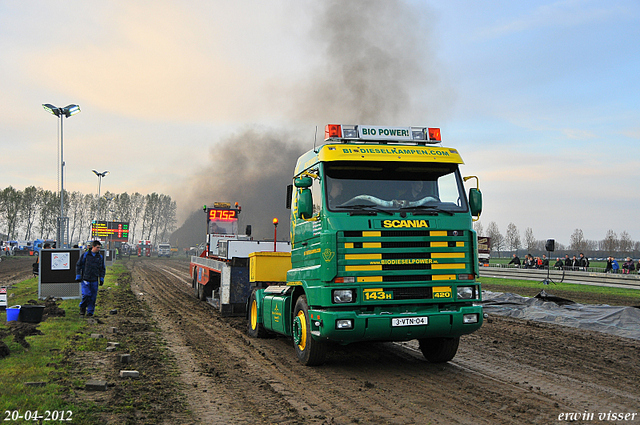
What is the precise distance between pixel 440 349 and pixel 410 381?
4.41 feet

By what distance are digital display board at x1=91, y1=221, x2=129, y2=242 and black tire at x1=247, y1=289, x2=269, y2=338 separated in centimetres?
4661

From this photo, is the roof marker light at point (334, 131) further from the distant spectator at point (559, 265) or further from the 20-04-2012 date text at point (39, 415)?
the distant spectator at point (559, 265)

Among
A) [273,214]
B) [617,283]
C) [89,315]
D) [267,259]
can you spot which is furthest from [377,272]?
[273,214]

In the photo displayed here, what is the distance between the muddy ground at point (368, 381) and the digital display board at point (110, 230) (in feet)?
154

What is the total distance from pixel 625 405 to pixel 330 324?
358 cm

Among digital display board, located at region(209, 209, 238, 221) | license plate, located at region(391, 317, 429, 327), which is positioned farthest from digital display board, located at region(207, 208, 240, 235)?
license plate, located at region(391, 317, 429, 327)

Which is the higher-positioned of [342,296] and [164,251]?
[342,296]

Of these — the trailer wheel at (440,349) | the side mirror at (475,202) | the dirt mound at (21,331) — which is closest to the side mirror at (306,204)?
the side mirror at (475,202)

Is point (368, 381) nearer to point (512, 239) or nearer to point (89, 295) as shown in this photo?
point (89, 295)

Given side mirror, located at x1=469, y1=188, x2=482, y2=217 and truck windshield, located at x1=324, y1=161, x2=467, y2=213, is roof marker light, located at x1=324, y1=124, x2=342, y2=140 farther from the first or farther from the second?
side mirror, located at x1=469, y1=188, x2=482, y2=217

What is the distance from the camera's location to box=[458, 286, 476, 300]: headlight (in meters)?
7.28

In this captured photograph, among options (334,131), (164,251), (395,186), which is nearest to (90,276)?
(334,131)

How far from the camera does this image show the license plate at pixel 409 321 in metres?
6.95

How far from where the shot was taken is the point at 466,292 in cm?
730
